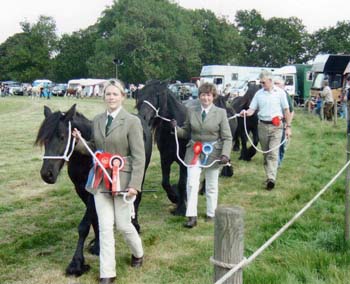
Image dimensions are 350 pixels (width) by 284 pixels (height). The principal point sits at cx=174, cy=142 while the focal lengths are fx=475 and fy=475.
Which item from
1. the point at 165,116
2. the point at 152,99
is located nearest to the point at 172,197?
the point at 165,116

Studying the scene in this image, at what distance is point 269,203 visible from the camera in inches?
295

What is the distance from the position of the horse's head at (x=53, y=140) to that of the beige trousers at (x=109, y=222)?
465mm

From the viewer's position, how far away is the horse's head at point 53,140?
4.38 m

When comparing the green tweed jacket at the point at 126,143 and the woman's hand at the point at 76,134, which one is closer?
the green tweed jacket at the point at 126,143

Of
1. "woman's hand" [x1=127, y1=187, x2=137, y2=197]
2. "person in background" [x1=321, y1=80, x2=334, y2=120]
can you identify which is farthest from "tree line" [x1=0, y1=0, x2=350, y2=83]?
"woman's hand" [x1=127, y1=187, x2=137, y2=197]

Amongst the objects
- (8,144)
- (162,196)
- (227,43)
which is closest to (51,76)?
(227,43)

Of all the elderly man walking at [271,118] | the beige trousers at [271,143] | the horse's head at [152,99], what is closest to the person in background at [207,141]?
the horse's head at [152,99]

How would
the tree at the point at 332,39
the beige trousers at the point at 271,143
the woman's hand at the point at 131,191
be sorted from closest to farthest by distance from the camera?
the woman's hand at the point at 131,191, the beige trousers at the point at 271,143, the tree at the point at 332,39

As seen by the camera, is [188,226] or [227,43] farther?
[227,43]

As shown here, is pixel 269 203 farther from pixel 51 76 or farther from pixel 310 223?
pixel 51 76

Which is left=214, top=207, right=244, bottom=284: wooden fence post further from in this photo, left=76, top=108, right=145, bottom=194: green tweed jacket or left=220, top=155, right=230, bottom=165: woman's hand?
left=220, top=155, right=230, bottom=165: woman's hand

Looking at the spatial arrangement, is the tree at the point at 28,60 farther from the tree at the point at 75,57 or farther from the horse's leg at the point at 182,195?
the horse's leg at the point at 182,195

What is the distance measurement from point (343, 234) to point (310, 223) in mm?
619

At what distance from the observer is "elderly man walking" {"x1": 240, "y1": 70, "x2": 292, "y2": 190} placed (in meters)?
8.49
